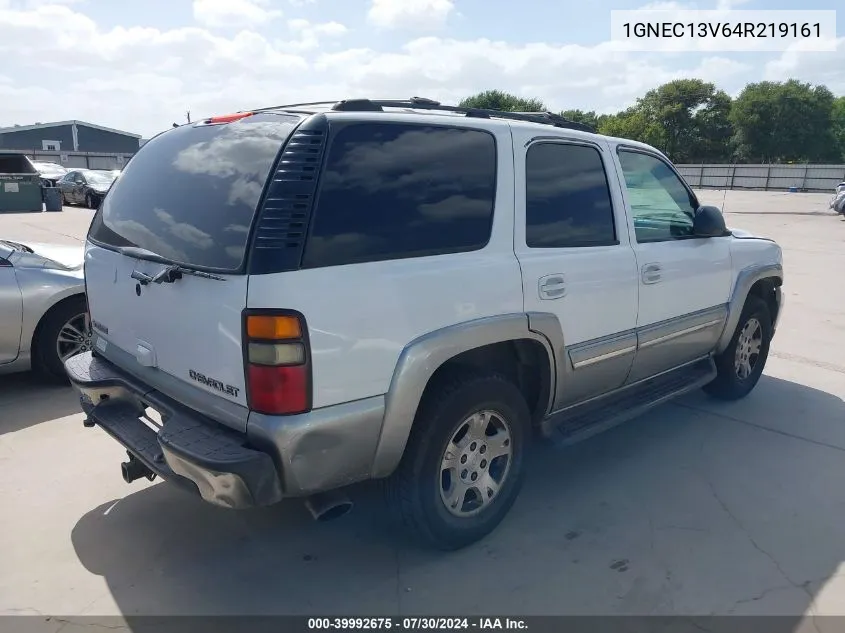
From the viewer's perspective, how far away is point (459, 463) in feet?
9.66

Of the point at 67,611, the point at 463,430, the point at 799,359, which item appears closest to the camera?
the point at 67,611

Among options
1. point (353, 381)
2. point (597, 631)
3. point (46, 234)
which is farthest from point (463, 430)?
point (46, 234)

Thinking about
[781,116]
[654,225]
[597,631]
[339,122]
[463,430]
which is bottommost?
[597,631]

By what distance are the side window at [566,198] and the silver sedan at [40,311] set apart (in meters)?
3.40

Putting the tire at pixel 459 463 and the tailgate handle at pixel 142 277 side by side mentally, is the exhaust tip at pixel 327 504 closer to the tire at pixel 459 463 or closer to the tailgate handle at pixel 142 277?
the tire at pixel 459 463

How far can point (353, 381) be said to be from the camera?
2.40 metres

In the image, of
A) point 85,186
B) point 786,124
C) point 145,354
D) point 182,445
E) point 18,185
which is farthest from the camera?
point 786,124

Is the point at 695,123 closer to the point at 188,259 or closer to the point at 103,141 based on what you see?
the point at 103,141

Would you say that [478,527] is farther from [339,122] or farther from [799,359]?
[799,359]

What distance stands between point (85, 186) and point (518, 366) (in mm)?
23295

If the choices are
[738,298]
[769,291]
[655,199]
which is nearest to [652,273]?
[655,199]

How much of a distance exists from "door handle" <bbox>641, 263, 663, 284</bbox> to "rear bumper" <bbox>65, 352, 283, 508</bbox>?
241 centimetres

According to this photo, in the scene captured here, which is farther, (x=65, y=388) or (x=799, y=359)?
(x=799, y=359)

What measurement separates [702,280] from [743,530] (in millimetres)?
1654
